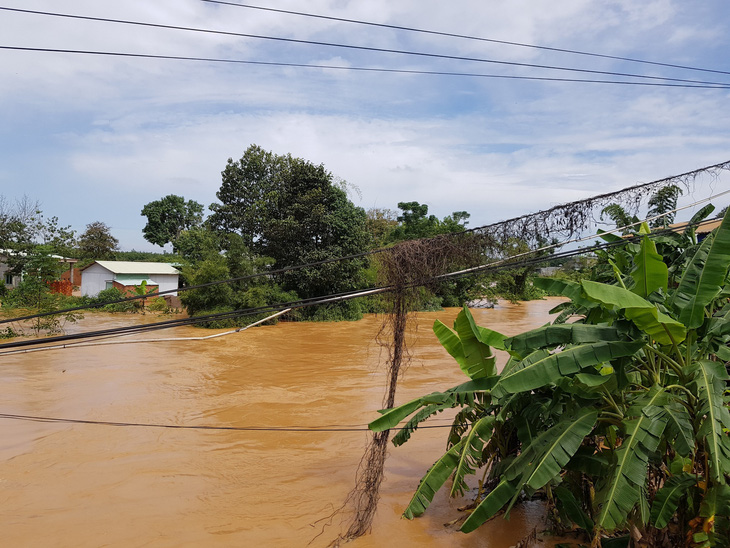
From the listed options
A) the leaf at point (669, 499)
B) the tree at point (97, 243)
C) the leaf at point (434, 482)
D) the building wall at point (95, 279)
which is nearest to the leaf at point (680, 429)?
the leaf at point (669, 499)

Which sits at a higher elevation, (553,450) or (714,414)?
(714,414)

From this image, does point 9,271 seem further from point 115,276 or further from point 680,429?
point 680,429

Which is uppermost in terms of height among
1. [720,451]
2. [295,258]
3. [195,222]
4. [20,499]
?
[195,222]

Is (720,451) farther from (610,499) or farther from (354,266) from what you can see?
(354,266)

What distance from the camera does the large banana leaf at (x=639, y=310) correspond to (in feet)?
12.0

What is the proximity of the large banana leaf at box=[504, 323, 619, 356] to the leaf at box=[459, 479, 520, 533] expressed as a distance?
129cm

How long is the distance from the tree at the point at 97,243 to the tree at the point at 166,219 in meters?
14.1

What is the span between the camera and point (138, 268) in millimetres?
33094

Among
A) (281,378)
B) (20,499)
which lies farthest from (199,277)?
(20,499)

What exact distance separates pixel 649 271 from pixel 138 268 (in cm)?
3338

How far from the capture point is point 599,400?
4.41m

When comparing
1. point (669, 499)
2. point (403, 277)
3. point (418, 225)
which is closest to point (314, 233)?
point (418, 225)

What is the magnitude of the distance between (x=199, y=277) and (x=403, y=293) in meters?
20.0

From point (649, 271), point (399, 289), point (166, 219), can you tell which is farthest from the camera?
point (166, 219)
